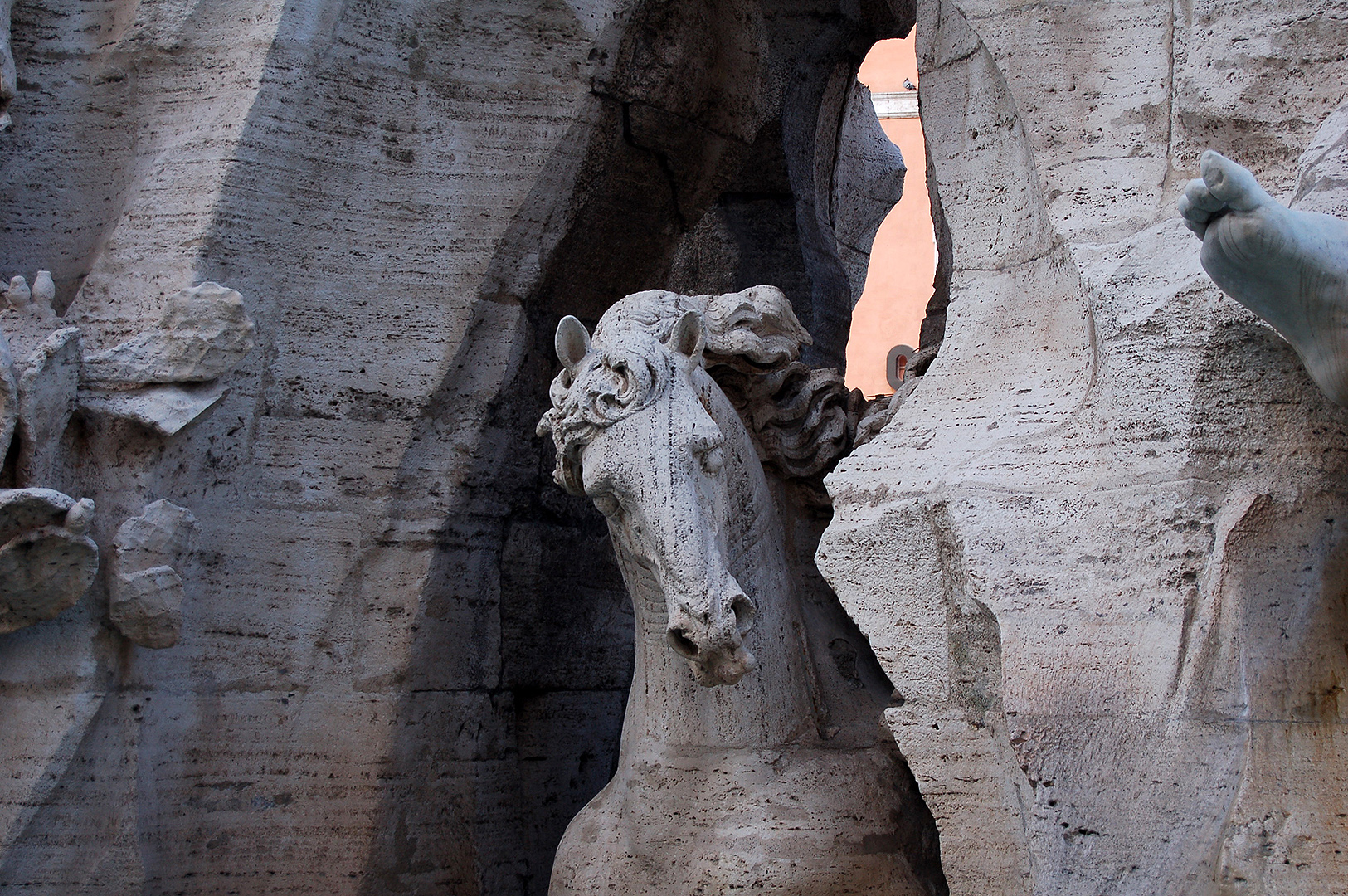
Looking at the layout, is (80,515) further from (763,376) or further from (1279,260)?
(1279,260)

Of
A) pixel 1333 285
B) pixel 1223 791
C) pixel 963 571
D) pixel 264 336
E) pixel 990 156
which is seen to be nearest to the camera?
pixel 1333 285

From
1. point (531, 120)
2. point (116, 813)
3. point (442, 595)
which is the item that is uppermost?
point (531, 120)

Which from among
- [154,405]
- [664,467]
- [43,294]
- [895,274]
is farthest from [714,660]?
[895,274]

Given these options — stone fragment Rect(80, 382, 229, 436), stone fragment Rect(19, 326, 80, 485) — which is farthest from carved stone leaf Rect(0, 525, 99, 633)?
stone fragment Rect(80, 382, 229, 436)

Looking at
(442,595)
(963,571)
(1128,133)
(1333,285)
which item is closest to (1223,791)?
(963,571)

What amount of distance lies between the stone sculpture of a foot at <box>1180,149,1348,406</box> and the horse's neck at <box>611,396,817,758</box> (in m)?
0.96

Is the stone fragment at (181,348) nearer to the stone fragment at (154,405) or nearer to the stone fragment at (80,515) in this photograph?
the stone fragment at (154,405)

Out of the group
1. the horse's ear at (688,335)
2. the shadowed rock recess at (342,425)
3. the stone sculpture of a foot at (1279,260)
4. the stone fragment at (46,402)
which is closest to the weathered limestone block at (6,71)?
the shadowed rock recess at (342,425)

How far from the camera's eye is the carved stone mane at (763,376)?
257cm

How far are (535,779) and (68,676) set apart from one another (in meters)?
1.07

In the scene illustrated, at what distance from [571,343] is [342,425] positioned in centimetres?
88

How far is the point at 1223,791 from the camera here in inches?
79.0

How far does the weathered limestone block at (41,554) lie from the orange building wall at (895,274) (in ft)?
27.7

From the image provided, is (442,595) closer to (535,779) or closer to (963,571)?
(535,779)
